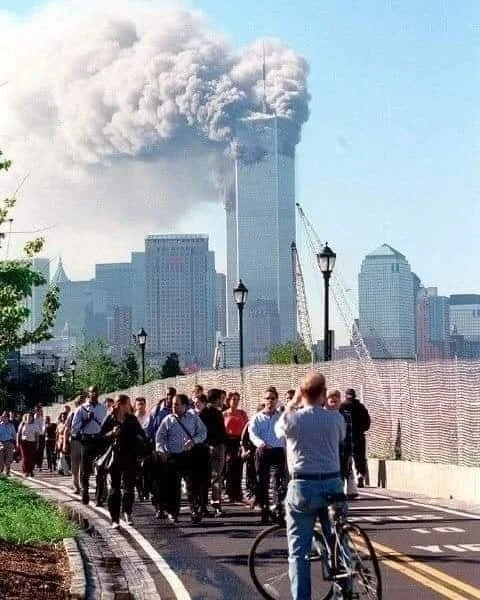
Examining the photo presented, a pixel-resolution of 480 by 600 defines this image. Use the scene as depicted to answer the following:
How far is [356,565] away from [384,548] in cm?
499

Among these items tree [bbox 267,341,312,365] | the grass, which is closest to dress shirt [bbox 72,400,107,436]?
the grass

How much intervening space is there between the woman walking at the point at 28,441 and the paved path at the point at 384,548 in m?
14.7

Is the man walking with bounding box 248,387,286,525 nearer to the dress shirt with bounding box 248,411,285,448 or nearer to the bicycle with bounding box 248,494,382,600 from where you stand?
the dress shirt with bounding box 248,411,285,448

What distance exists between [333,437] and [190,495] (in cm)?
1003

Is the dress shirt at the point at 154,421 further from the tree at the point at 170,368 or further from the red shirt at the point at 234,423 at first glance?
the tree at the point at 170,368

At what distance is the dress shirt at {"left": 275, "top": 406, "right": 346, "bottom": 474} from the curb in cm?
240

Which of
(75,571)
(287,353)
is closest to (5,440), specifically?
(75,571)

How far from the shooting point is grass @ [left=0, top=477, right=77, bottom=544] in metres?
17.4

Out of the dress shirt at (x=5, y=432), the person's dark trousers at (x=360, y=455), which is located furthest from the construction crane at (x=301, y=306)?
the person's dark trousers at (x=360, y=455)

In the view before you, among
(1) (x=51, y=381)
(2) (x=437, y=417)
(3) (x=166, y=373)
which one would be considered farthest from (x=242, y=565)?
(1) (x=51, y=381)

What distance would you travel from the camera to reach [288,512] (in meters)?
11.0

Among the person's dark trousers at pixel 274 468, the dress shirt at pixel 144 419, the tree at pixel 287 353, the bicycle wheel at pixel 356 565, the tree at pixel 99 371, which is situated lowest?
the bicycle wheel at pixel 356 565

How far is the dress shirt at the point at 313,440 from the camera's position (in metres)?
10.9

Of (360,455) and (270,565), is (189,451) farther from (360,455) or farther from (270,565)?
(270,565)
